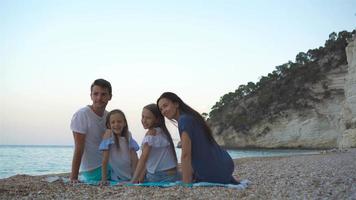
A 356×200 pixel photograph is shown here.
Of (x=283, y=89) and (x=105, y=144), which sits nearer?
(x=105, y=144)

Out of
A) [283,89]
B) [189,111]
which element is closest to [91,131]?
[189,111]

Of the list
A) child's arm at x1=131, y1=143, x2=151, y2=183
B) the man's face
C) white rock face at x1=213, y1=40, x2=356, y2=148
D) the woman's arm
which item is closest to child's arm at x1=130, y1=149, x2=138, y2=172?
child's arm at x1=131, y1=143, x2=151, y2=183

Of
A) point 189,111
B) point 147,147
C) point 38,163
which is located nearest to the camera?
point 189,111

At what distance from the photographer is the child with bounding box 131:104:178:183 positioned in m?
5.37

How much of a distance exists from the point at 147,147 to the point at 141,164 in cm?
27

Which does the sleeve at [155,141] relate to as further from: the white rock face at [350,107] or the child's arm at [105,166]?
the white rock face at [350,107]

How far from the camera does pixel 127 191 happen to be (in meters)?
4.55

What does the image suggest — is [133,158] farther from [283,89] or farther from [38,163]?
[283,89]

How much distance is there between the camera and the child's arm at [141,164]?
5.25 m

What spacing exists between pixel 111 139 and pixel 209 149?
1415mm

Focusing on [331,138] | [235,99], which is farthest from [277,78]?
[331,138]

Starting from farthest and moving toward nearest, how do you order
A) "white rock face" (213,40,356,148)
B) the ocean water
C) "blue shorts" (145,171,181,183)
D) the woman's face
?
"white rock face" (213,40,356,148)
the ocean water
"blue shorts" (145,171,181,183)
the woman's face

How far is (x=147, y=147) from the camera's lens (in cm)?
526

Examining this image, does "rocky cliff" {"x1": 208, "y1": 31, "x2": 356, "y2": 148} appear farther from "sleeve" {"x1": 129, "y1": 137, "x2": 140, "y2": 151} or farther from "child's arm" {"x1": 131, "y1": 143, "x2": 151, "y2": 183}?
"child's arm" {"x1": 131, "y1": 143, "x2": 151, "y2": 183}
